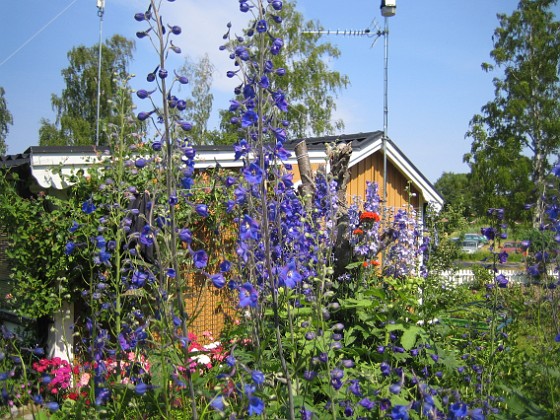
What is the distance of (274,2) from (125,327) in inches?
64.4

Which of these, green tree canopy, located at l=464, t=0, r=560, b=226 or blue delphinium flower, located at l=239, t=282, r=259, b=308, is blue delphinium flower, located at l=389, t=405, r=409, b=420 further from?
green tree canopy, located at l=464, t=0, r=560, b=226

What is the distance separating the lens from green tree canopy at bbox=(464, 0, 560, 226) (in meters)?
18.9

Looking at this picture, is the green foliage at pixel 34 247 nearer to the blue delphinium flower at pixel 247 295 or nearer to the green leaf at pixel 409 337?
the green leaf at pixel 409 337

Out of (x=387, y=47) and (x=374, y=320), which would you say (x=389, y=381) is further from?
(x=387, y=47)

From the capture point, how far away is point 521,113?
750 inches

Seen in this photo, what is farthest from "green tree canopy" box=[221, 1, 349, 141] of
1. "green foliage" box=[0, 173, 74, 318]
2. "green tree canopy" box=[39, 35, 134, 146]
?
"green foliage" box=[0, 173, 74, 318]

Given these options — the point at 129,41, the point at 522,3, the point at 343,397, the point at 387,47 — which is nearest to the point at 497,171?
the point at 522,3

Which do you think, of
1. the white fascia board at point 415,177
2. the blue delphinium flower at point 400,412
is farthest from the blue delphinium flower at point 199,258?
the white fascia board at point 415,177

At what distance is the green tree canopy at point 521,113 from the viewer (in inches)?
744

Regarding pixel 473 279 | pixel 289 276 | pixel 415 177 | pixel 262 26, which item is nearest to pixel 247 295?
pixel 289 276

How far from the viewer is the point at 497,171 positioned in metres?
19.2

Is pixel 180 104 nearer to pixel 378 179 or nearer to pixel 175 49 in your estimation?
pixel 175 49

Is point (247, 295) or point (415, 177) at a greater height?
point (415, 177)

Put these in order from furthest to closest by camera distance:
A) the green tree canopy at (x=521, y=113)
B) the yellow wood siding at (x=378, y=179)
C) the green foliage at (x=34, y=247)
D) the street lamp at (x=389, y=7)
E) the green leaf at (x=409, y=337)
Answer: the green tree canopy at (x=521, y=113), the yellow wood siding at (x=378, y=179), the street lamp at (x=389, y=7), the green foliage at (x=34, y=247), the green leaf at (x=409, y=337)
